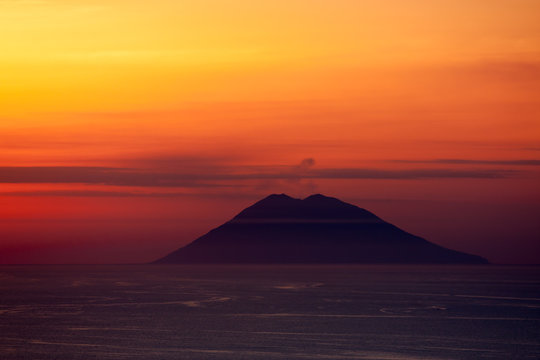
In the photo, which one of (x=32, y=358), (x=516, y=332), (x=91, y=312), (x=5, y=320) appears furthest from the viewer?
(x=91, y=312)

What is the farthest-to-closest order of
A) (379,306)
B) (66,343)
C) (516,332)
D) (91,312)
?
(379,306)
(91,312)
(516,332)
(66,343)

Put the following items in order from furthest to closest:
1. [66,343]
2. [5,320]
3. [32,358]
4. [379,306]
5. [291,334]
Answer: [379,306] < [5,320] < [291,334] < [66,343] < [32,358]

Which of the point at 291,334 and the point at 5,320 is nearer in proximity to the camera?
the point at 291,334

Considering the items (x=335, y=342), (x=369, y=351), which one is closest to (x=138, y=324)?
(x=335, y=342)

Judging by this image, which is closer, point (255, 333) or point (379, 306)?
point (255, 333)

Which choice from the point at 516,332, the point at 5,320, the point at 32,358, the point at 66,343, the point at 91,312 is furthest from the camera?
the point at 91,312

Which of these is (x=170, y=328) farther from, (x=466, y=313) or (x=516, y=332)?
(x=466, y=313)

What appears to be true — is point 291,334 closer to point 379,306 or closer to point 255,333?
point 255,333

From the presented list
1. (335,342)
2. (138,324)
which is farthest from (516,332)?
(138,324)
